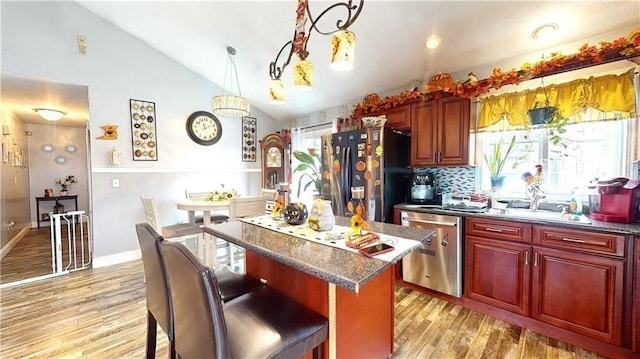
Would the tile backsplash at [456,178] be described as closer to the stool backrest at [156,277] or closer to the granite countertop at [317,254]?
the granite countertop at [317,254]

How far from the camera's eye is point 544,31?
7.12 feet

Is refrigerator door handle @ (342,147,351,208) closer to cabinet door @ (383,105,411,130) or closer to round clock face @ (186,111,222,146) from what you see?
cabinet door @ (383,105,411,130)

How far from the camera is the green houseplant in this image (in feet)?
12.9

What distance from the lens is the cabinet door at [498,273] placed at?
6.77ft

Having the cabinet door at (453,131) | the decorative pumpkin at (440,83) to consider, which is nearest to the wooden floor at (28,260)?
the cabinet door at (453,131)

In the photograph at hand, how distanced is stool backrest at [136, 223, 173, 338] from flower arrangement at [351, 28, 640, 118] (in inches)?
107

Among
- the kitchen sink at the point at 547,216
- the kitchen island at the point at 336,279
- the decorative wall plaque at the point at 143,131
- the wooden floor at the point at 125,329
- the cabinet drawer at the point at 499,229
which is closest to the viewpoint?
the kitchen island at the point at 336,279

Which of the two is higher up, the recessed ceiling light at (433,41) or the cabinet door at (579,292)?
the recessed ceiling light at (433,41)

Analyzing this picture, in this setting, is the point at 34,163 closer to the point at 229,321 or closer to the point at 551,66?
the point at 229,321

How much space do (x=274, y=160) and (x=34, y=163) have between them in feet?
18.0

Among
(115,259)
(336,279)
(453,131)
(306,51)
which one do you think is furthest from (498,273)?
(115,259)

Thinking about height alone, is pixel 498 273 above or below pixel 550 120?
below

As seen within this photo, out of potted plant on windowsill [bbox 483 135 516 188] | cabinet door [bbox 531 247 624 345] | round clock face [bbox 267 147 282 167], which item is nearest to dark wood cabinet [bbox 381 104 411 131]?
potted plant on windowsill [bbox 483 135 516 188]

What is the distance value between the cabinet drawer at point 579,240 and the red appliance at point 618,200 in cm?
26
